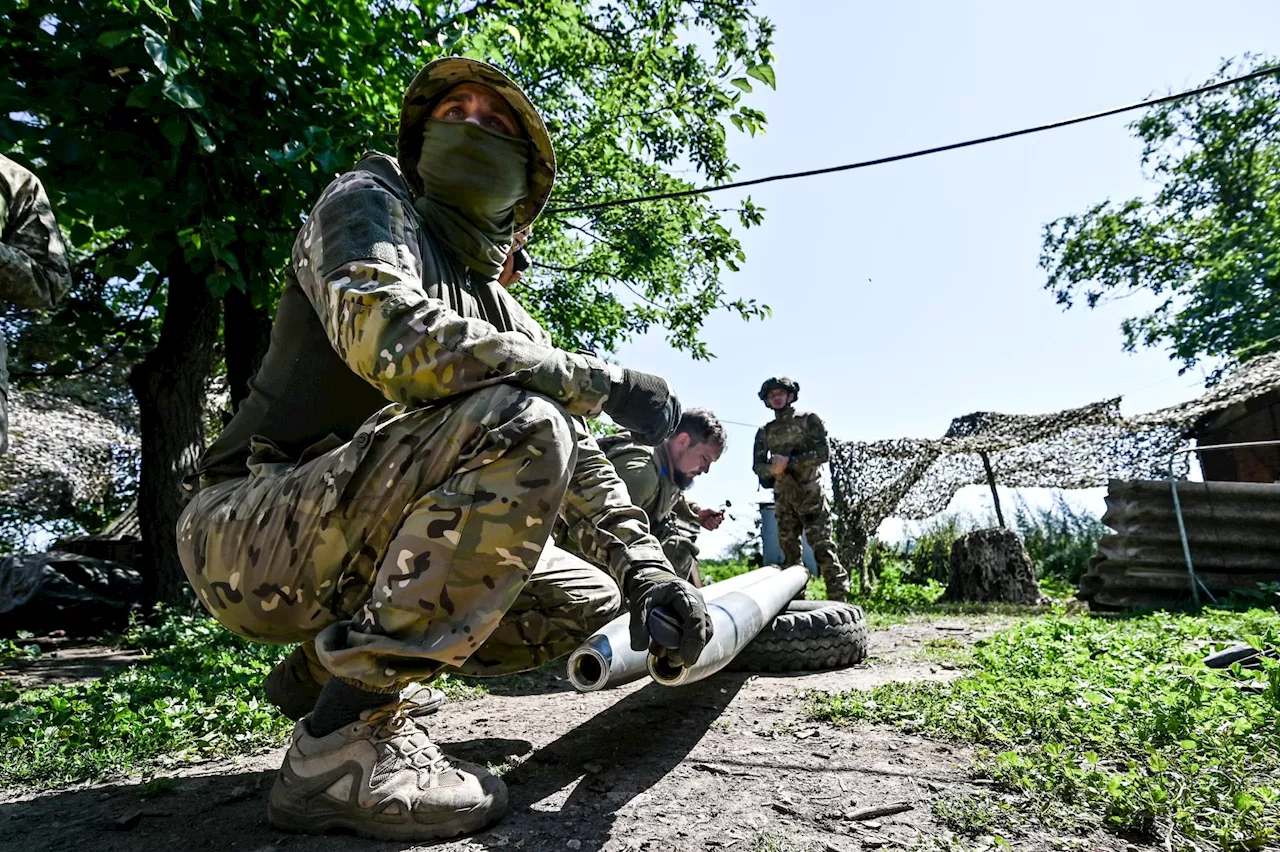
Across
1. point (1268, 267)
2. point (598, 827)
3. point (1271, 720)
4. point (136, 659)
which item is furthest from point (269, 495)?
point (1268, 267)

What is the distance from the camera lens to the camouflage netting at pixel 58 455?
1184 cm

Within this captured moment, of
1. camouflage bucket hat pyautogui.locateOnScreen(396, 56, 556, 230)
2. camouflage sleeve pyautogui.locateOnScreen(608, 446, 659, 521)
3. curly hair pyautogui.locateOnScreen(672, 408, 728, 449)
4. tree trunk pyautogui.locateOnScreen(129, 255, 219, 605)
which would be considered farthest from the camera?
tree trunk pyautogui.locateOnScreen(129, 255, 219, 605)

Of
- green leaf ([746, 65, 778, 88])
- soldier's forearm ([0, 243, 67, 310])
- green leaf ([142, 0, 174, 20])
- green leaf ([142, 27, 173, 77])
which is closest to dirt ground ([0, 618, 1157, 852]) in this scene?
→ soldier's forearm ([0, 243, 67, 310])

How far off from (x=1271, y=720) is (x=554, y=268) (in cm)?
916

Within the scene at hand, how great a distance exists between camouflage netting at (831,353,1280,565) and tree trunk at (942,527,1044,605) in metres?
1.13

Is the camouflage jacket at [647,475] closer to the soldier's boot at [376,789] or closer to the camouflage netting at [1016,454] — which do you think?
the soldier's boot at [376,789]

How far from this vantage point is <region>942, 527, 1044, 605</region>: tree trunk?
31.0 feet

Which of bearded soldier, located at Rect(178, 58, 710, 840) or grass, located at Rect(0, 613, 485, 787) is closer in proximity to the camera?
bearded soldier, located at Rect(178, 58, 710, 840)

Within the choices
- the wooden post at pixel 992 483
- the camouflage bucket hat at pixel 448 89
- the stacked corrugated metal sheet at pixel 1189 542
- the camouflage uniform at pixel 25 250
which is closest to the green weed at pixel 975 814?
the camouflage bucket hat at pixel 448 89

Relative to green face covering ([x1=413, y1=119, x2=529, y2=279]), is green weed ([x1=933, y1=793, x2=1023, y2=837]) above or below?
below

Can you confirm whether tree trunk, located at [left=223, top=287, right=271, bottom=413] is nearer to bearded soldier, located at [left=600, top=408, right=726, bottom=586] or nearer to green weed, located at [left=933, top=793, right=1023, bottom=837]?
bearded soldier, located at [left=600, top=408, right=726, bottom=586]

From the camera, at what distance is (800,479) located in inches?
343

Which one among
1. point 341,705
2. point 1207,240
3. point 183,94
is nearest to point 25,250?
point 183,94

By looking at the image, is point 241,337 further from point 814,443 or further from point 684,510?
point 814,443
